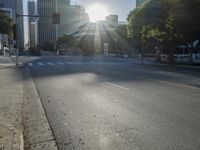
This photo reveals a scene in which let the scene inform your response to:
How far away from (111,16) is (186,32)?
5333 inches

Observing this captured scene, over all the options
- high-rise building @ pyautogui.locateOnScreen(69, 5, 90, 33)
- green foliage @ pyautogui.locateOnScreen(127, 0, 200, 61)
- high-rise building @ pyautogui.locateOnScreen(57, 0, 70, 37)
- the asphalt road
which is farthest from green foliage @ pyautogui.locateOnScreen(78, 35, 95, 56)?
the asphalt road

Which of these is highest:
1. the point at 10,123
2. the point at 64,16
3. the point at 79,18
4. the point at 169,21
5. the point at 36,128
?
the point at 79,18

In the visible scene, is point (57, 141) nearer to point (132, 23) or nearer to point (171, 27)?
point (171, 27)

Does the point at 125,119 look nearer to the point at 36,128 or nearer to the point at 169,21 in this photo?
the point at 36,128

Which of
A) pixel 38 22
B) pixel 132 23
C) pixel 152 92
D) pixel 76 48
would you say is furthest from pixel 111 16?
pixel 152 92

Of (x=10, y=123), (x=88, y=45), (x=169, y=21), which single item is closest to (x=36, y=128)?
(x=10, y=123)

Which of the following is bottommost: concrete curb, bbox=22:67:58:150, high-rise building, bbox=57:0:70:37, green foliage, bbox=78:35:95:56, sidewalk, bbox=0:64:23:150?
concrete curb, bbox=22:67:58:150

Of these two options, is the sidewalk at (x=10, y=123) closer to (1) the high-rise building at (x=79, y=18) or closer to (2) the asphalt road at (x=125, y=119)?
(2) the asphalt road at (x=125, y=119)

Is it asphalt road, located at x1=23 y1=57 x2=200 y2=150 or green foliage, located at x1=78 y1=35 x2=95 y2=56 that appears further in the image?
green foliage, located at x1=78 y1=35 x2=95 y2=56

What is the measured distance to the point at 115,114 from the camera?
348 inches

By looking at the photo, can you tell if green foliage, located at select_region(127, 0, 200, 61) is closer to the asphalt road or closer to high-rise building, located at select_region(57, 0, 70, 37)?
the asphalt road

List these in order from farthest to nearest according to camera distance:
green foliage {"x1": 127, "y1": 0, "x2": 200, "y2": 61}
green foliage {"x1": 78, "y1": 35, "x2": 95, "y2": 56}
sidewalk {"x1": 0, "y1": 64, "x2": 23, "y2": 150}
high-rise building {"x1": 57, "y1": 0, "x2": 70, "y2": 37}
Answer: green foliage {"x1": 78, "y1": 35, "x2": 95, "y2": 56}
high-rise building {"x1": 57, "y1": 0, "x2": 70, "y2": 37}
green foliage {"x1": 127, "y1": 0, "x2": 200, "y2": 61}
sidewalk {"x1": 0, "y1": 64, "x2": 23, "y2": 150}

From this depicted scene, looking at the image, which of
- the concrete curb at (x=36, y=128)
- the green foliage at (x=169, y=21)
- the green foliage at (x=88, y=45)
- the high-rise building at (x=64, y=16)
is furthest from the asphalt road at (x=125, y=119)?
the green foliage at (x=88, y=45)

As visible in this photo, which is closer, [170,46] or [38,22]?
[170,46]
